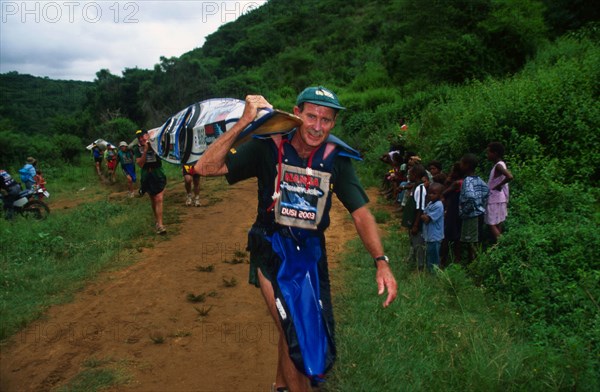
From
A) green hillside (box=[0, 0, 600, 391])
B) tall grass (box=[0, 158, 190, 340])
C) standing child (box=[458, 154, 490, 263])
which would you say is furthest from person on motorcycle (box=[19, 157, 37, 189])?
standing child (box=[458, 154, 490, 263])

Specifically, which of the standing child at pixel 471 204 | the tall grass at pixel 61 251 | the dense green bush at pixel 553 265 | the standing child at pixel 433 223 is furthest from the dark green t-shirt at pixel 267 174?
the standing child at pixel 471 204

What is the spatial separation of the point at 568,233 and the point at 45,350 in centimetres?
586

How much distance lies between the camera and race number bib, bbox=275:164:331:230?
8.98ft

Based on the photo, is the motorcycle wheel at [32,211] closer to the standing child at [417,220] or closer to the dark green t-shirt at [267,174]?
the standing child at [417,220]

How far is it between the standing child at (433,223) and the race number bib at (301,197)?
10.5 ft

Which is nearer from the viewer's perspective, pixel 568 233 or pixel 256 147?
pixel 256 147

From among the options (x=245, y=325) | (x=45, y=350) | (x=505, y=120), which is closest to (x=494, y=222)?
(x=505, y=120)

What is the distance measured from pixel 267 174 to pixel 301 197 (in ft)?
0.90

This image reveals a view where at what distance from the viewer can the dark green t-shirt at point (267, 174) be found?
9.02 feet

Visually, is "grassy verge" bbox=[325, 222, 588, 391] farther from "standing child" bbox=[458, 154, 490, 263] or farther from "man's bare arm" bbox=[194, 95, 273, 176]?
"man's bare arm" bbox=[194, 95, 273, 176]

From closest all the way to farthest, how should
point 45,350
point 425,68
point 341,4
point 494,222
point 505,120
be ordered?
1. point 45,350
2. point 494,222
3. point 505,120
4. point 425,68
5. point 341,4

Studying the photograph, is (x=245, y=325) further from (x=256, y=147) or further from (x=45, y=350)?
(x=256, y=147)

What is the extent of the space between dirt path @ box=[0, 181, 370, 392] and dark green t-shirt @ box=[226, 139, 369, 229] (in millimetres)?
1650

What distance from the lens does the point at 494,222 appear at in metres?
6.23
